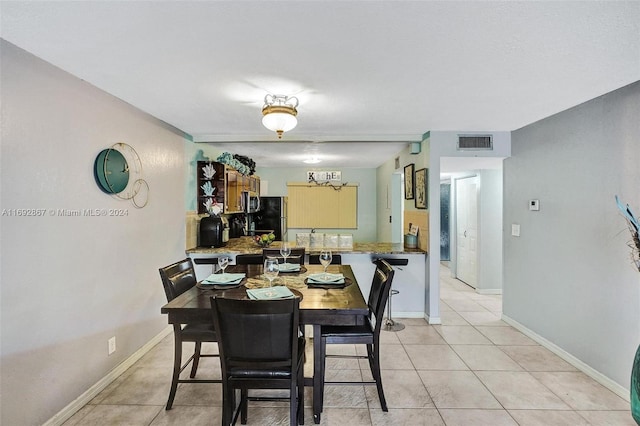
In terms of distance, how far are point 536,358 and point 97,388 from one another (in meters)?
3.81

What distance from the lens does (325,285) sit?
2336 millimetres

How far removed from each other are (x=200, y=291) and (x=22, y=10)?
5.79ft

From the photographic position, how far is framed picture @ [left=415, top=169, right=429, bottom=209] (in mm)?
3852

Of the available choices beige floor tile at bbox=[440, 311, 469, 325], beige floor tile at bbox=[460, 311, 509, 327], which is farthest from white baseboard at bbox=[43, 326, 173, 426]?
beige floor tile at bbox=[460, 311, 509, 327]

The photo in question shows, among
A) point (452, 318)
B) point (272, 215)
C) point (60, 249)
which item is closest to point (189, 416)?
point (60, 249)

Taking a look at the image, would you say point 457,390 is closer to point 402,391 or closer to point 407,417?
point 402,391

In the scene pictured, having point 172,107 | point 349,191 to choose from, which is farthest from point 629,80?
point 349,191

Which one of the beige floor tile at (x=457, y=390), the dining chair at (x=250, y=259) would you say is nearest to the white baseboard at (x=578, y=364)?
the beige floor tile at (x=457, y=390)

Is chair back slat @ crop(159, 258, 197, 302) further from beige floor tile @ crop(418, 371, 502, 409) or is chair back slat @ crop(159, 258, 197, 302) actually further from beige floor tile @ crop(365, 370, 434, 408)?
beige floor tile @ crop(418, 371, 502, 409)

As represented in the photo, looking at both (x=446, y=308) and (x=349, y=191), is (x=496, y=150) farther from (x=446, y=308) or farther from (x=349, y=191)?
(x=349, y=191)

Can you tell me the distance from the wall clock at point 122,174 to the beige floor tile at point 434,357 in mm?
3002

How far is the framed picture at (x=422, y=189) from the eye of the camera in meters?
3.85

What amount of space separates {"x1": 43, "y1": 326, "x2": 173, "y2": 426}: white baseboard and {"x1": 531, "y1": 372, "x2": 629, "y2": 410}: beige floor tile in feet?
11.5

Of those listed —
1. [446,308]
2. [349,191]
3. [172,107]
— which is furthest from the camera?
[349,191]
